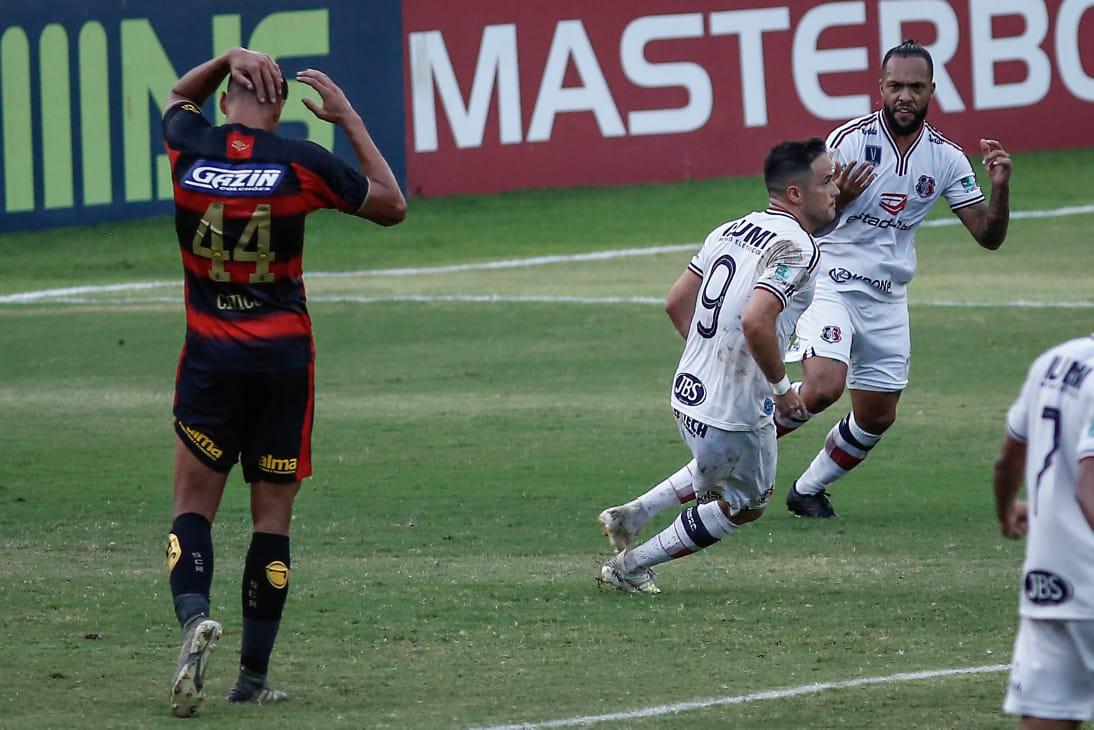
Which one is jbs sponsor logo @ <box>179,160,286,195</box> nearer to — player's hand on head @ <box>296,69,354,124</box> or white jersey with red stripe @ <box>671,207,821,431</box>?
Answer: player's hand on head @ <box>296,69,354,124</box>

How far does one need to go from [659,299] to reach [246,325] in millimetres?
13139

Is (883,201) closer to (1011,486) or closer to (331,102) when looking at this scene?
(331,102)

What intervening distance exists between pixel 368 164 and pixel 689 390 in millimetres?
2071

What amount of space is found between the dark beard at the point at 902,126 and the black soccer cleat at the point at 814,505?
78.9 inches

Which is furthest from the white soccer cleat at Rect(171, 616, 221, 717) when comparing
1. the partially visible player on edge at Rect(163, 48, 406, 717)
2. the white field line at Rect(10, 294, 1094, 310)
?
the white field line at Rect(10, 294, 1094, 310)

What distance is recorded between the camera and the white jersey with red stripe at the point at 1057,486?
476cm

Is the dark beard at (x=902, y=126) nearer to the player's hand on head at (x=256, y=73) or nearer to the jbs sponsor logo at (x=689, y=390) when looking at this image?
the jbs sponsor logo at (x=689, y=390)

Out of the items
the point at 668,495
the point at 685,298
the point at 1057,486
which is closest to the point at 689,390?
the point at 685,298

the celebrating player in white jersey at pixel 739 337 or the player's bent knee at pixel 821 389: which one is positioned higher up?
the celebrating player in white jersey at pixel 739 337

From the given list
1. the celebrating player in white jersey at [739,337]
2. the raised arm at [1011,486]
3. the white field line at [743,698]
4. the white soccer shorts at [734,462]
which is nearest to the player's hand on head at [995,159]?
the celebrating player in white jersey at [739,337]

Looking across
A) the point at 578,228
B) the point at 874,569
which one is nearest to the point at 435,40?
the point at 578,228

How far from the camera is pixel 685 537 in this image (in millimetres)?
8398

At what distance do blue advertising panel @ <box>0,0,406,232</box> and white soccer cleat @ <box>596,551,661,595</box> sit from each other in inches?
613

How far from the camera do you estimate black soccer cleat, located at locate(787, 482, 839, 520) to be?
34.3 feet
